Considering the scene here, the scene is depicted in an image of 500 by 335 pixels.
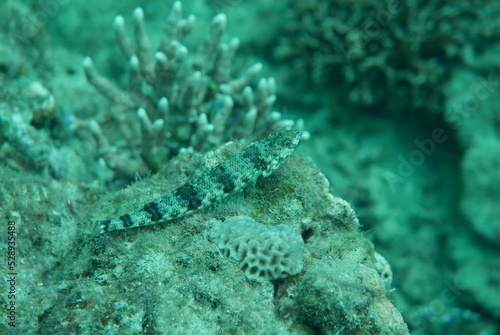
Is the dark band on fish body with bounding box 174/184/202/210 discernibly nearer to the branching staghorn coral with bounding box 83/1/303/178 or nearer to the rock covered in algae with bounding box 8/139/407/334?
the rock covered in algae with bounding box 8/139/407/334

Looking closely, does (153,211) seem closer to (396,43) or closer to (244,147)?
(244,147)

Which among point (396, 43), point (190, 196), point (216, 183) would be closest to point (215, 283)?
point (190, 196)

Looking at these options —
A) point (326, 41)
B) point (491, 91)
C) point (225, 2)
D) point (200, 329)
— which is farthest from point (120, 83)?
point (491, 91)

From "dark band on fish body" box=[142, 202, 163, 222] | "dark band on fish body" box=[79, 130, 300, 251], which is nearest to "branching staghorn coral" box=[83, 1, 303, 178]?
"dark band on fish body" box=[79, 130, 300, 251]

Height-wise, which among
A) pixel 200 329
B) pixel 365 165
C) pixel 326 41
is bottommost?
pixel 200 329

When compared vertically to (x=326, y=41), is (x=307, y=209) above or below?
below

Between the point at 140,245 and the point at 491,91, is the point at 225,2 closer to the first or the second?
the point at 491,91
